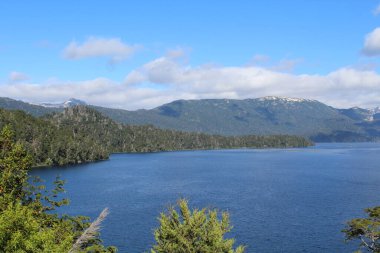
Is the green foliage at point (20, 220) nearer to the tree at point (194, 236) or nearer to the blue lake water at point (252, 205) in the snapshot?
the tree at point (194, 236)

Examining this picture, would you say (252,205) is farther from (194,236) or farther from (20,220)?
(20,220)

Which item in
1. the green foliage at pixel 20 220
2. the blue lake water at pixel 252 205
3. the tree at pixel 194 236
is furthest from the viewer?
Result: the blue lake water at pixel 252 205

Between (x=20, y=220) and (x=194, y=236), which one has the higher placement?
(x=20, y=220)

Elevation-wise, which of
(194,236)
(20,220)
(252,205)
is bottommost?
(252,205)

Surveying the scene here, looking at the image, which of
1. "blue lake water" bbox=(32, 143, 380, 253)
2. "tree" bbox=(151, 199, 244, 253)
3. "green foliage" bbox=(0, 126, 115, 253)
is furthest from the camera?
"blue lake water" bbox=(32, 143, 380, 253)

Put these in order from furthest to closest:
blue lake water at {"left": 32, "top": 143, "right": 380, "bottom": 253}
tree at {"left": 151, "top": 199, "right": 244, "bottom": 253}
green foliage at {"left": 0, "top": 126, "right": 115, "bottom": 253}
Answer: blue lake water at {"left": 32, "top": 143, "right": 380, "bottom": 253}, tree at {"left": 151, "top": 199, "right": 244, "bottom": 253}, green foliage at {"left": 0, "top": 126, "right": 115, "bottom": 253}

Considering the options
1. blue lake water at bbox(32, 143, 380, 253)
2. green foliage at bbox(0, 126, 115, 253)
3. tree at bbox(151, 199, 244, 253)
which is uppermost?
green foliage at bbox(0, 126, 115, 253)

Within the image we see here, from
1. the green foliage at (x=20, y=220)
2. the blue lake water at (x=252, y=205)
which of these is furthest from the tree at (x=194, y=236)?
the blue lake water at (x=252, y=205)

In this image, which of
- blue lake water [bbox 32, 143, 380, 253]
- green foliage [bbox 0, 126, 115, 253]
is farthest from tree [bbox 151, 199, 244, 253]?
blue lake water [bbox 32, 143, 380, 253]

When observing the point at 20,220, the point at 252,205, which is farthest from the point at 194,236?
the point at 252,205

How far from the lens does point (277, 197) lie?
149750mm

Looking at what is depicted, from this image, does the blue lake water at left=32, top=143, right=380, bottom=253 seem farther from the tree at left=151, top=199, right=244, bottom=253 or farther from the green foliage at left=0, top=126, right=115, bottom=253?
the green foliage at left=0, top=126, right=115, bottom=253

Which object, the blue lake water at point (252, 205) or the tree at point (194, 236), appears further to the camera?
the blue lake water at point (252, 205)

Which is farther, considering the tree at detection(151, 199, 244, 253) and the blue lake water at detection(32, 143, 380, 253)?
the blue lake water at detection(32, 143, 380, 253)
